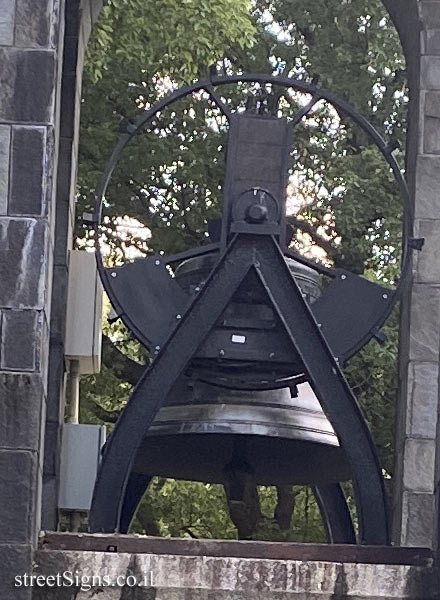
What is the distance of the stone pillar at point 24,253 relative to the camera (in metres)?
4.60

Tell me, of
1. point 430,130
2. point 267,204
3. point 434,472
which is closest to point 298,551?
point 434,472

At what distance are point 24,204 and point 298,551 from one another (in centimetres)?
129

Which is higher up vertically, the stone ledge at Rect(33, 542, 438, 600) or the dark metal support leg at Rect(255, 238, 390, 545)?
the dark metal support leg at Rect(255, 238, 390, 545)

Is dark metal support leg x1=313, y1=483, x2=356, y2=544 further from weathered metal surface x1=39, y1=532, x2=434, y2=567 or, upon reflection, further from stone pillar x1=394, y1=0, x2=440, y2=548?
weathered metal surface x1=39, y1=532, x2=434, y2=567

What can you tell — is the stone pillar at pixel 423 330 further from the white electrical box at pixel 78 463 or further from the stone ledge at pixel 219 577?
the white electrical box at pixel 78 463

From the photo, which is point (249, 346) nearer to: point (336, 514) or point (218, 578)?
point (218, 578)

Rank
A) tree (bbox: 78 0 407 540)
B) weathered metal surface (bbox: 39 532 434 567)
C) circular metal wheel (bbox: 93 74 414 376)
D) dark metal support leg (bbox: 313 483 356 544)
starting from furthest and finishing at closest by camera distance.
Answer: tree (bbox: 78 0 407 540)
dark metal support leg (bbox: 313 483 356 544)
circular metal wheel (bbox: 93 74 414 376)
weathered metal surface (bbox: 39 532 434 567)

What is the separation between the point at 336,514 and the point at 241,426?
906mm

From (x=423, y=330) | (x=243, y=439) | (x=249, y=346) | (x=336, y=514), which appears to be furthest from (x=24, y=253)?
(x=336, y=514)

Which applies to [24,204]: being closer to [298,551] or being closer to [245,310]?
[245,310]

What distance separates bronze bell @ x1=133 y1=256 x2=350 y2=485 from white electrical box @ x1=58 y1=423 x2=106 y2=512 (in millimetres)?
183

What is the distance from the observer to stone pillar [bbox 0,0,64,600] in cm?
460

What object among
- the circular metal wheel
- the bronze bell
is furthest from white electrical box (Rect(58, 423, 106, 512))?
the circular metal wheel

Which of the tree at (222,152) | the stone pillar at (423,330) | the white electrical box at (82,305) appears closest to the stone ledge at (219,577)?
the stone pillar at (423,330)
